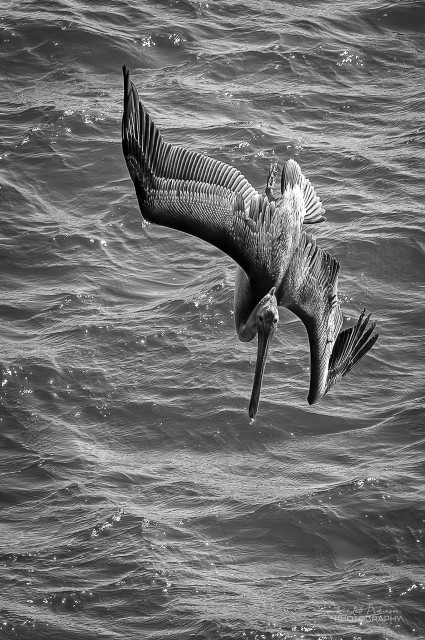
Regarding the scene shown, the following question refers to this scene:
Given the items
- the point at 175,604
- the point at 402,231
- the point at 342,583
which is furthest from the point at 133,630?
the point at 402,231

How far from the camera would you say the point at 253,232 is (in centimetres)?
955

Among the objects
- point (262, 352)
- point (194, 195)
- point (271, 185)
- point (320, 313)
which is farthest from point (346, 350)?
point (194, 195)

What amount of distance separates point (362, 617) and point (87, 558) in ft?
6.91

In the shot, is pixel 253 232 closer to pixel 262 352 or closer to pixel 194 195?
pixel 194 195

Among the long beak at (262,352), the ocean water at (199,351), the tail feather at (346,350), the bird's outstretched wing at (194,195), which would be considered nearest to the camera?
the bird's outstretched wing at (194,195)

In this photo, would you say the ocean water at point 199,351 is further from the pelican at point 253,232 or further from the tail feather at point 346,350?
the pelican at point 253,232

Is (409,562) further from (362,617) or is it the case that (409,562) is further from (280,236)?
(280,236)

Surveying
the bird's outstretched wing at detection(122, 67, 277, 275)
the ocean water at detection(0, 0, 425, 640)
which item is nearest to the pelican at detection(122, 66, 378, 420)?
the bird's outstretched wing at detection(122, 67, 277, 275)

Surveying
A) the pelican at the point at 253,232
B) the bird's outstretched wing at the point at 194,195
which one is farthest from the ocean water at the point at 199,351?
the bird's outstretched wing at the point at 194,195

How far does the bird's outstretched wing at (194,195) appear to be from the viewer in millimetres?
9219

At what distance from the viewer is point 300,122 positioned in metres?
15.5

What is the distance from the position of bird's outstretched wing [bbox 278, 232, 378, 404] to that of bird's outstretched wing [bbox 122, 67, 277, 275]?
367 mm

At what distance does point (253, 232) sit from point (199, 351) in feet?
9.80

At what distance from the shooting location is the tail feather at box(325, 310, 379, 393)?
10.3 metres
